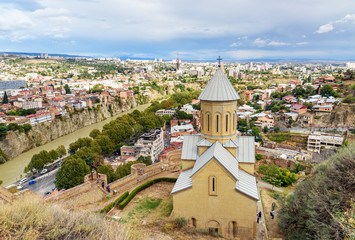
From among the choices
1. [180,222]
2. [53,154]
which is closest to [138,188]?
[180,222]

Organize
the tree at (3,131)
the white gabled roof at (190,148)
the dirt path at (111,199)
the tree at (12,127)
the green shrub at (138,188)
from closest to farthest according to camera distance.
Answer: the white gabled roof at (190,148) → the dirt path at (111,199) → the green shrub at (138,188) → the tree at (3,131) → the tree at (12,127)

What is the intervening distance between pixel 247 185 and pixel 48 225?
20.3 feet

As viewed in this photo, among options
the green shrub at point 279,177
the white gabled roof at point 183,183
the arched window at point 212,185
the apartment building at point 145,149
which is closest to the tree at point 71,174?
the apartment building at point 145,149

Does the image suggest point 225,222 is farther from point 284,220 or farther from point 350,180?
point 350,180

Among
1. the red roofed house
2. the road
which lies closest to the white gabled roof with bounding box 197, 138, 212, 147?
the road

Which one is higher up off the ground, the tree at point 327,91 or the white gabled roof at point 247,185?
the tree at point 327,91

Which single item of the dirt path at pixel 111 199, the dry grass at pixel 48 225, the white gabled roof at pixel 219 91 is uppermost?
the white gabled roof at pixel 219 91

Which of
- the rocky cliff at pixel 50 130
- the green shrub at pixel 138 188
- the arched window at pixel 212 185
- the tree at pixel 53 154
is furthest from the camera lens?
the rocky cliff at pixel 50 130

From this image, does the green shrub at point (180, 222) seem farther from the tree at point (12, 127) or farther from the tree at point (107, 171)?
the tree at point (12, 127)

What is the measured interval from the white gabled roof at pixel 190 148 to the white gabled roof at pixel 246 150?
1681 millimetres

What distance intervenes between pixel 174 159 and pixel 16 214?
10659mm

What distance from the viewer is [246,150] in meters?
8.80

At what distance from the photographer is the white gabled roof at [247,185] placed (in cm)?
731

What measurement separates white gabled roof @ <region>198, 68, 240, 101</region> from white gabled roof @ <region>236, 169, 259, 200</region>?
2916 mm
